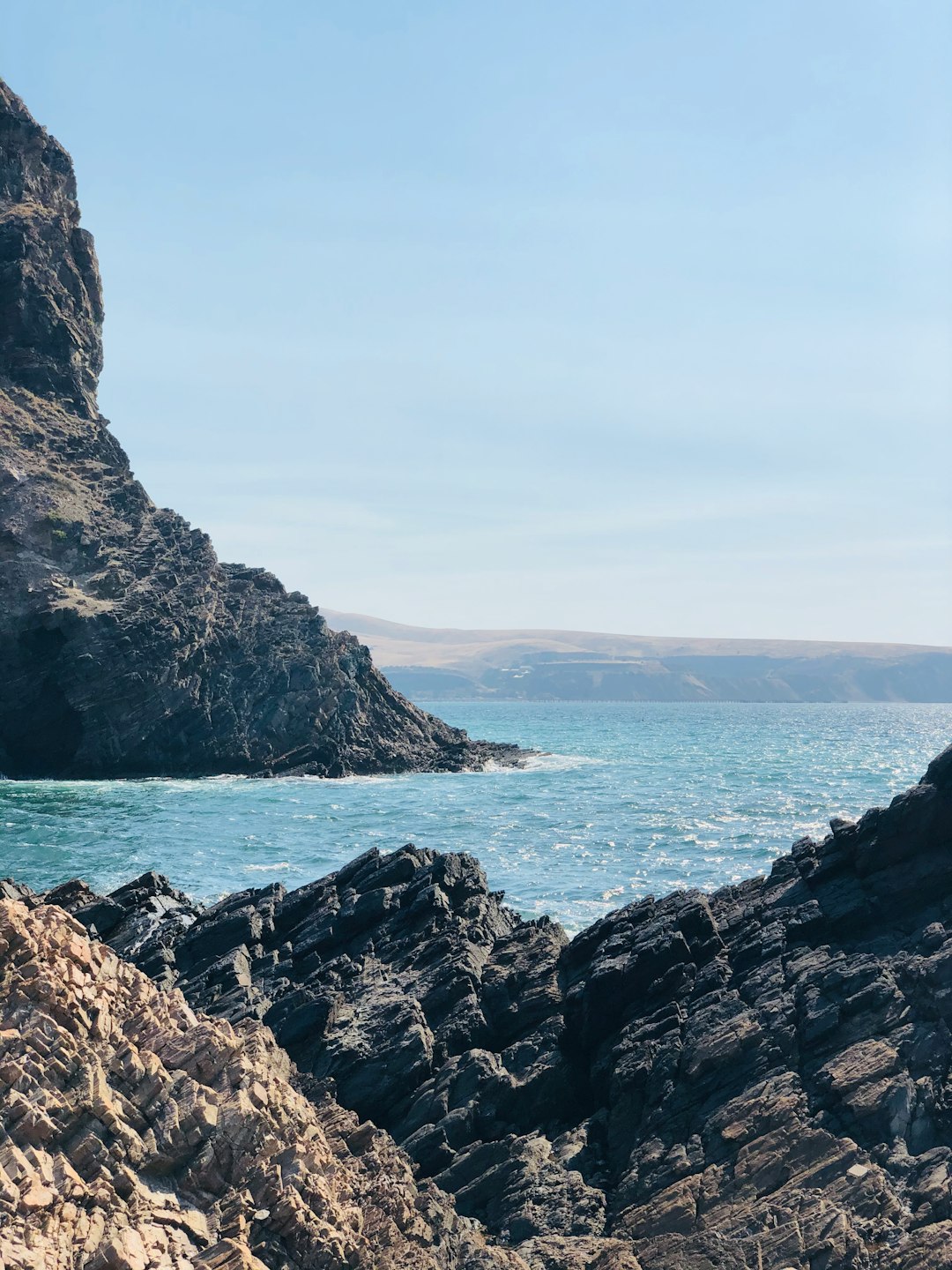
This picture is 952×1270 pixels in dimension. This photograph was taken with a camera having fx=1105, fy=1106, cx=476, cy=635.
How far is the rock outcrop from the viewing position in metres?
17.6

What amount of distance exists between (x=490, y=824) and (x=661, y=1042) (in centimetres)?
4257

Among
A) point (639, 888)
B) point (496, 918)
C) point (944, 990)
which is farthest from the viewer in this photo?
point (639, 888)

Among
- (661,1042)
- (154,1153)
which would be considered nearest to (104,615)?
(661,1042)

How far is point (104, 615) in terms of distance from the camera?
8419 cm

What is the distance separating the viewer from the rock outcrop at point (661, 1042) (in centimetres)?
1762

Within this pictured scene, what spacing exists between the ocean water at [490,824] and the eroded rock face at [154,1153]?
20.5 metres

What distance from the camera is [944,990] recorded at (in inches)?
784

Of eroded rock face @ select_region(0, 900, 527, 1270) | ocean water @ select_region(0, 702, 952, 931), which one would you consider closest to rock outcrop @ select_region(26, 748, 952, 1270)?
eroded rock face @ select_region(0, 900, 527, 1270)

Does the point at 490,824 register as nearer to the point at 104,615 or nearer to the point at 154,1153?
the point at 104,615

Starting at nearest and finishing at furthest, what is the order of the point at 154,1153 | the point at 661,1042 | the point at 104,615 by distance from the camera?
1. the point at 154,1153
2. the point at 661,1042
3. the point at 104,615

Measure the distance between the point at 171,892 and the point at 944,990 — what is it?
24.3 meters

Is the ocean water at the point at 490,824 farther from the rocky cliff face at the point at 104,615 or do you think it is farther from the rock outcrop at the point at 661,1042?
the rock outcrop at the point at 661,1042

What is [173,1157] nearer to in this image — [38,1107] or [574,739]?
[38,1107]

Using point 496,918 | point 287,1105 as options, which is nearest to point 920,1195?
point 287,1105
